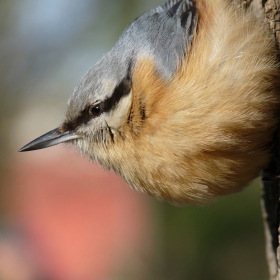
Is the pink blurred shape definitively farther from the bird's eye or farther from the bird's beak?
the bird's eye

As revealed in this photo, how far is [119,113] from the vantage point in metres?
1.75

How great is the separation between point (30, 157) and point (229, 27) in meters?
3.70

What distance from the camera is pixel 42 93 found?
4379 mm

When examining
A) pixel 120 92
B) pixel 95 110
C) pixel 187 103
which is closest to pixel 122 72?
pixel 120 92

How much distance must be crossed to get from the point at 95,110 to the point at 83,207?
2.86 meters

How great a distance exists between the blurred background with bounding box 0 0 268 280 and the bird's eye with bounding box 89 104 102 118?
2.04m

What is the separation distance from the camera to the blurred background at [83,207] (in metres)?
3.95

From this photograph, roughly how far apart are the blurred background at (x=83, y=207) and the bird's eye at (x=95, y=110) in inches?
80.1

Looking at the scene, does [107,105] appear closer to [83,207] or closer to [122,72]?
[122,72]

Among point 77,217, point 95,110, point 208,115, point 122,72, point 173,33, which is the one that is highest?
point 173,33

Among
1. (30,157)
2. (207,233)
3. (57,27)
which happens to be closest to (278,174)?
(207,233)

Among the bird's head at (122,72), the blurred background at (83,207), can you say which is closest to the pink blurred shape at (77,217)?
the blurred background at (83,207)

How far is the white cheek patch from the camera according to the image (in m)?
1.73

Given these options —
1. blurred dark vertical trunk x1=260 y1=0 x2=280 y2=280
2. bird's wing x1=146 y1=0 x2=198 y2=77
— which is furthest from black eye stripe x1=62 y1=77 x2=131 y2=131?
blurred dark vertical trunk x1=260 y1=0 x2=280 y2=280
